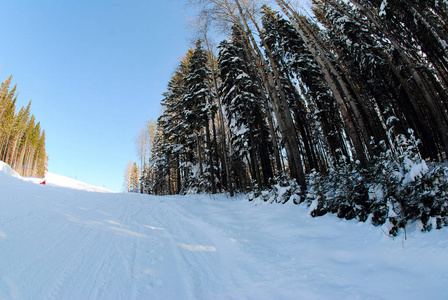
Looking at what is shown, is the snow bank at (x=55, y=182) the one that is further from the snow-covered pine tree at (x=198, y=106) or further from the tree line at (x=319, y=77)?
the tree line at (x=319, y=77)

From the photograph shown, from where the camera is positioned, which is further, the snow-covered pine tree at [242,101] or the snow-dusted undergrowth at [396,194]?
the snow-covered pine tree at [242,101]

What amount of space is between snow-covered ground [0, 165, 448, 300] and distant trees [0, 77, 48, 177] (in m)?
39.1

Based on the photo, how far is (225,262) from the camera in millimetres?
2988

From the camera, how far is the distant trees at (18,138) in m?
29.7

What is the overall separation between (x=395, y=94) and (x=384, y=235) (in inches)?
534

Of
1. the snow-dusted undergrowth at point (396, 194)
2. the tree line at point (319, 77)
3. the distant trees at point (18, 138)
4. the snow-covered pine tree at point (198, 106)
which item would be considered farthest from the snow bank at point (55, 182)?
the snow-dusted undergrowth at point (396, 194)

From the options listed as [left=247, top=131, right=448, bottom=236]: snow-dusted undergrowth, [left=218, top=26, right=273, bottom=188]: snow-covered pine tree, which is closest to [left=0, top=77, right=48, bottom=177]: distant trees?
[left=218, top=26, right=273, bottom=188]: snow-covered pine tree

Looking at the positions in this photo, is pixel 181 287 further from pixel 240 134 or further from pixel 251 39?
pixel 240 134

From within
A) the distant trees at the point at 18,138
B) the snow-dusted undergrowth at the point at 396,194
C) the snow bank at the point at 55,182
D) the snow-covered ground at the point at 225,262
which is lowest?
the snow-covered ground at the point at 225,262

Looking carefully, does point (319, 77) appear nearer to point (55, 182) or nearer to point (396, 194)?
point (396, 194)

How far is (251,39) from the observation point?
27.2 feet

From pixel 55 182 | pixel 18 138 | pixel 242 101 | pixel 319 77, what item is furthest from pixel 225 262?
pixel 18 138

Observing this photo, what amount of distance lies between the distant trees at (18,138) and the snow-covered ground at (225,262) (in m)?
39.1

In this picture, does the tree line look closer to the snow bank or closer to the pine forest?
the pine forest
